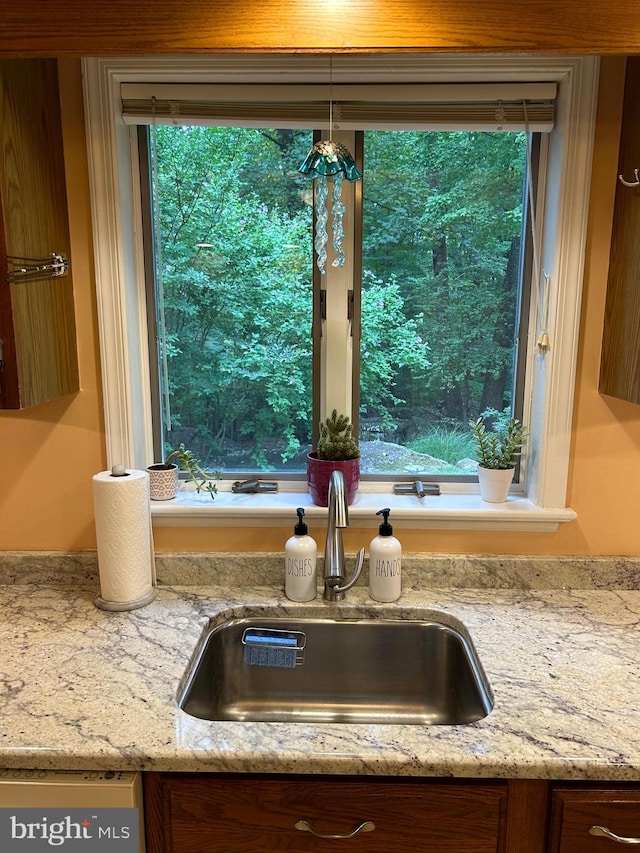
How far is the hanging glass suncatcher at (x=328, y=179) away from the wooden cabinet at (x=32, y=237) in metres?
0.56

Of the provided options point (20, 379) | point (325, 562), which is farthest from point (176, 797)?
point (20, 379)

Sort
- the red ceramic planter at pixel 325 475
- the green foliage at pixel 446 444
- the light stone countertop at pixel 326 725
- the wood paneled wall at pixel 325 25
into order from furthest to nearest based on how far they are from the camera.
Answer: the green foliage at pixel 446 444, the red ceramic planter at pixel 325 475, the wood paneled wall at pixel 325 25, the light stone countertop at pixel 326 725

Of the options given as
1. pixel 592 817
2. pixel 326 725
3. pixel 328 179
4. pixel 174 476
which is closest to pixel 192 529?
pixel 174 476

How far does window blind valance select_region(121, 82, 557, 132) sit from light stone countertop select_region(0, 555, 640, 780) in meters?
1.03

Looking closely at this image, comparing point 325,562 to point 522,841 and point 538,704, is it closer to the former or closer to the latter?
point 538,704

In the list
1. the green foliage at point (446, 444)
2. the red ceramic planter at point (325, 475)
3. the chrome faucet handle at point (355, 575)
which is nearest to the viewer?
the chrome faucet handle at point (355, 575)

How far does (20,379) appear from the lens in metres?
1.29

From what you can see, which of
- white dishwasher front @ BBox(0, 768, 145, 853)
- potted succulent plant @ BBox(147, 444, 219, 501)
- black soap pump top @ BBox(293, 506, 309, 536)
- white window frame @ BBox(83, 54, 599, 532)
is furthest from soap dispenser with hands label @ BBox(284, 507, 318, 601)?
white dishwasher front @ BBox(0, 768, 145, 853)

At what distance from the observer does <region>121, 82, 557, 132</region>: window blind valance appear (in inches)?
57.7

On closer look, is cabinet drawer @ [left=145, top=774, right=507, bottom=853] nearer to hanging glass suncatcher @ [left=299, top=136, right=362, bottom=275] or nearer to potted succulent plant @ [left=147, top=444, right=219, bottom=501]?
potted succulent plant @ [left=147, top=444, right=219, bottom=501]

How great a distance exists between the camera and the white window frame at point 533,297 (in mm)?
1430

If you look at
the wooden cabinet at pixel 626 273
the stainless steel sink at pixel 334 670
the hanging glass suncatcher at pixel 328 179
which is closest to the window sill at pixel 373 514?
the stainless steel sink at pixel 334 670

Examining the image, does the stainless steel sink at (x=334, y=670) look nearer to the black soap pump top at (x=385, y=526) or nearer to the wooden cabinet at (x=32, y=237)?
the black soap pump top at (x=385, y=526)
